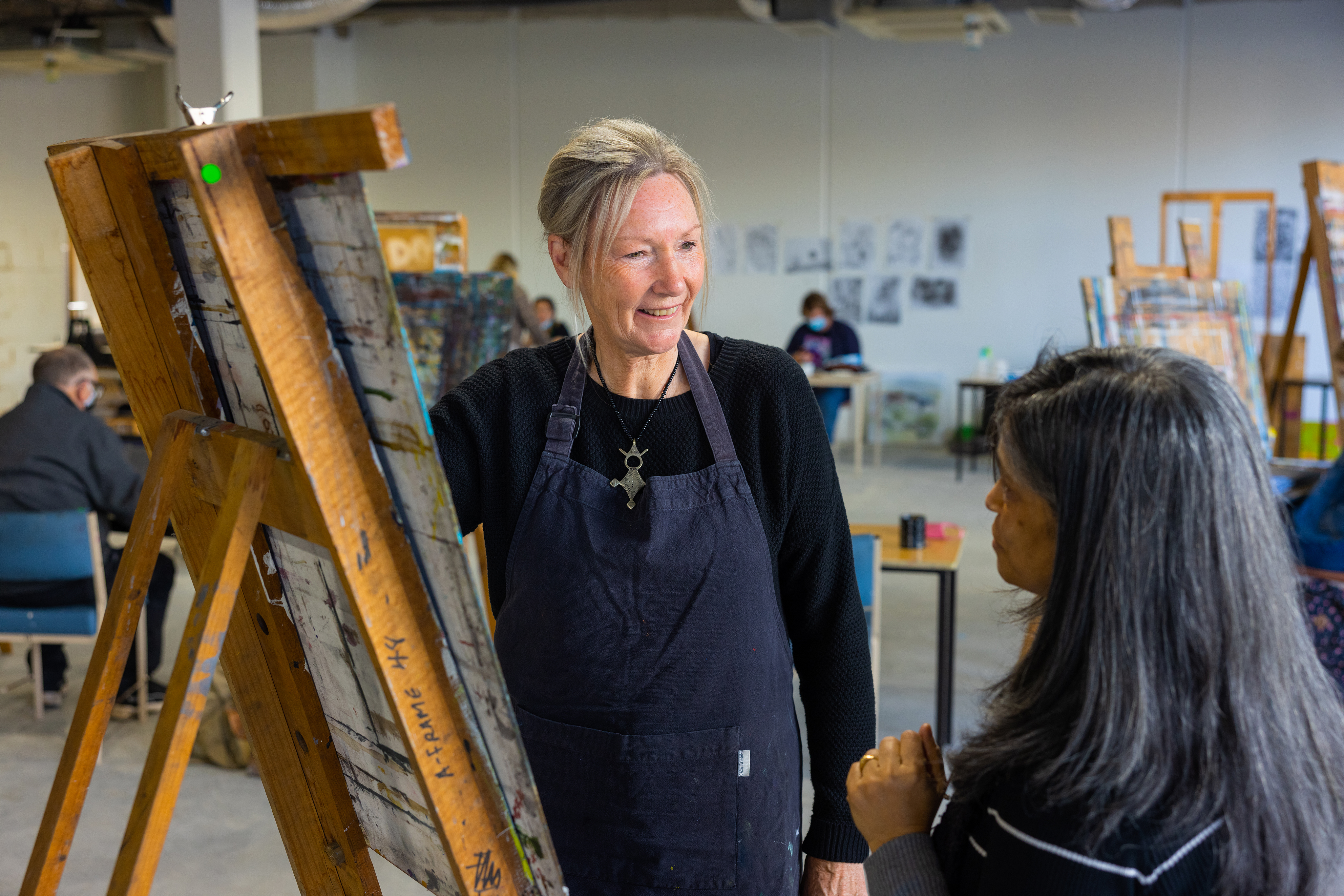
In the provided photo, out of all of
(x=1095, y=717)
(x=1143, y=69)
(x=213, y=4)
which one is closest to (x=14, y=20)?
(x=213, y=4)

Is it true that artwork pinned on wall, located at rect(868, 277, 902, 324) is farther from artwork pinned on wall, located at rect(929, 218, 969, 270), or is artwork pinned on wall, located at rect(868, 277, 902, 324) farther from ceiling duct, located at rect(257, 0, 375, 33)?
ceiling duct, located at rect(257, 0, 375, 33)

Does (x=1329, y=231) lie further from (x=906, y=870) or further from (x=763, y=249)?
(x=763, y=249)

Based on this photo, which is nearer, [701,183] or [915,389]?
[701,183]

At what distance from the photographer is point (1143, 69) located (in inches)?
361

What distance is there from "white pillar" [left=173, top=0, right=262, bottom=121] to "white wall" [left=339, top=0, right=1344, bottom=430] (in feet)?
13.2

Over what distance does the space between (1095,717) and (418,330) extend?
3446mm

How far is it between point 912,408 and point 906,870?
942 centimetres

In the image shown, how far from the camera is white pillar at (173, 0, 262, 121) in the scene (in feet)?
15.6

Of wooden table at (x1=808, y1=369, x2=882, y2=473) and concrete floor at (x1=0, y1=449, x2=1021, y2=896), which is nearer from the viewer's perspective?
concrete floor at (x1=0, y1=449, x2=1021, y2=896)

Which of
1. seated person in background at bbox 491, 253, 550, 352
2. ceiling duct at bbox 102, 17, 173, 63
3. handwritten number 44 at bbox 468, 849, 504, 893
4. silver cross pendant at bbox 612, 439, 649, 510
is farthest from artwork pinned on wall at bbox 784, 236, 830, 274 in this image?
handwritten number 44 at bbox 468, 849, 504, 893

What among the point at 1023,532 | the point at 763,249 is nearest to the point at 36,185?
the point at 763,249

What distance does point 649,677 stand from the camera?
1.24 m

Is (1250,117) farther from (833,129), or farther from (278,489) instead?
(278,489)

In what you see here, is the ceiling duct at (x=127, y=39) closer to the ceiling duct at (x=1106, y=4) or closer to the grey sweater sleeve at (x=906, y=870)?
the ceiling duct at (x=1106, y=4)
